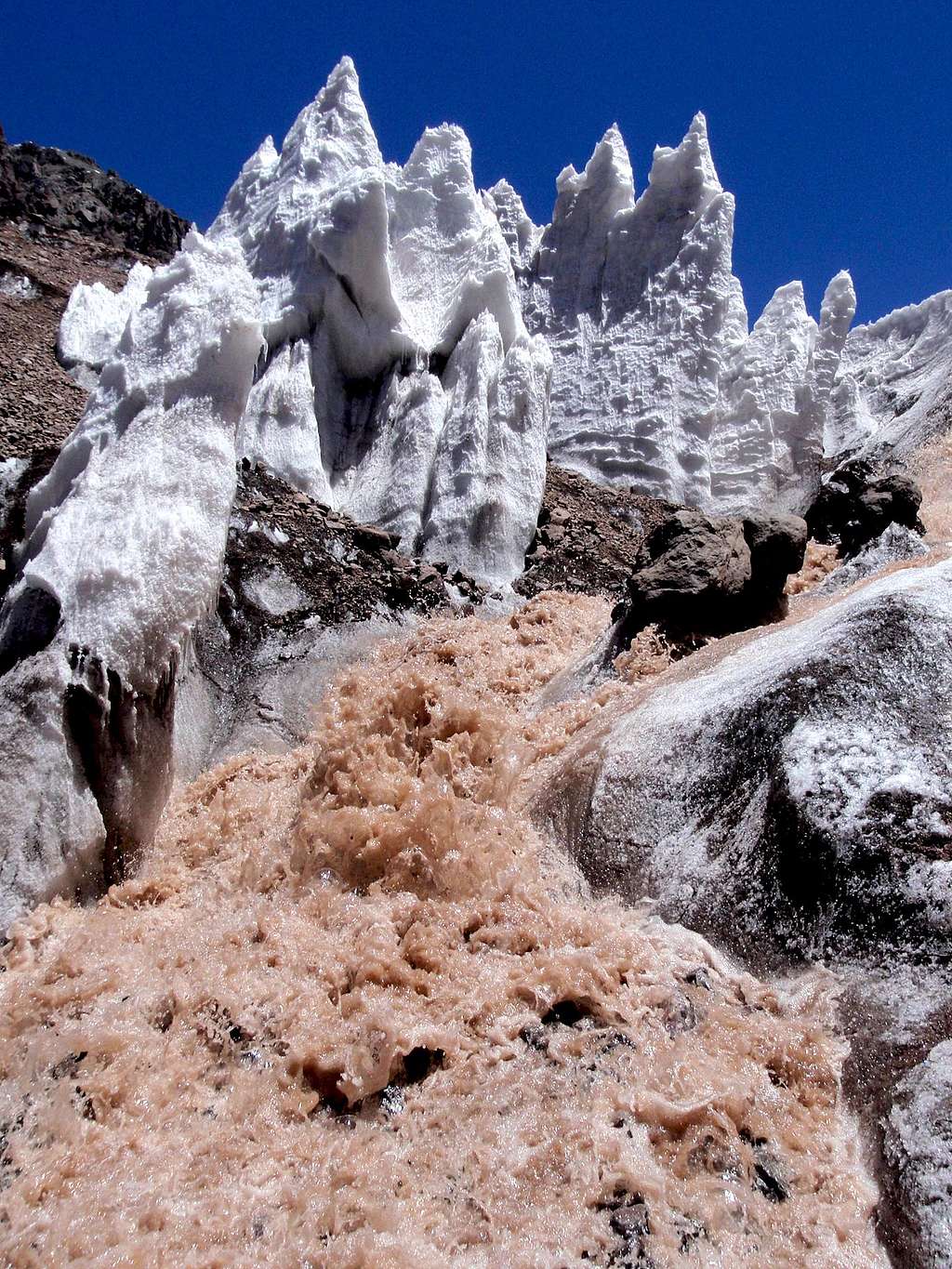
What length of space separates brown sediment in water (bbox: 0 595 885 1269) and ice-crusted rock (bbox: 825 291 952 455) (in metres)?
9.79

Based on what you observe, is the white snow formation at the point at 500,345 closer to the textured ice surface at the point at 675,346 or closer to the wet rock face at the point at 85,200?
the textured ice surface at the point at 675,346

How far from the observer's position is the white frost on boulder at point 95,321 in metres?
11.6

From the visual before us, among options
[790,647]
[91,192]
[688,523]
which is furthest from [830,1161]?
[91,192]

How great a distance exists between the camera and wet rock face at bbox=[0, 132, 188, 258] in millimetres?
18344

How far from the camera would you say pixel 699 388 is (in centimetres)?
1491

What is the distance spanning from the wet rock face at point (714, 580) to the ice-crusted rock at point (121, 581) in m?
3.34

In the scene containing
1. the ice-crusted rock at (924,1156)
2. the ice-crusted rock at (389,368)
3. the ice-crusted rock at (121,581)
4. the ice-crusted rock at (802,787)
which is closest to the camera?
the ice-crusted rock at (924,1156)

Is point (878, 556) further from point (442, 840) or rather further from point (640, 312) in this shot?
point (640, 312)

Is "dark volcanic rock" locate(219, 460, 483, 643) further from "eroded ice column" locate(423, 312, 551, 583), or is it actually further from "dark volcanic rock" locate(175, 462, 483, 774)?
"eroded ice column" locate(423, 312, 551, 583)

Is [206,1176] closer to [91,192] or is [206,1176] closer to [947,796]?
[947,796]

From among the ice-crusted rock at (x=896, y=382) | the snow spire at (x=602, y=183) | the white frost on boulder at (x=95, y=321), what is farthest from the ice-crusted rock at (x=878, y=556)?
the snow spire at (x=602, y=183)

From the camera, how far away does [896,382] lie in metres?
19.5

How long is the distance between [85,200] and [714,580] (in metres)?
20.0

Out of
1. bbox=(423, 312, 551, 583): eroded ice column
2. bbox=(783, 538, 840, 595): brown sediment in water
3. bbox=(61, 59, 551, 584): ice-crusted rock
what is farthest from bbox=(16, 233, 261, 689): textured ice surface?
bbox=(783, 538, 840, 595): brown sediment in water
